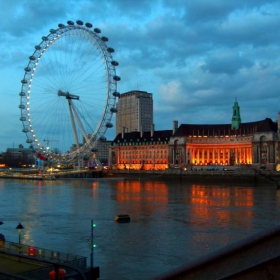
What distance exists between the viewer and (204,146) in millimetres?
109188

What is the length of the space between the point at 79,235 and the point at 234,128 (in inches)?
3560

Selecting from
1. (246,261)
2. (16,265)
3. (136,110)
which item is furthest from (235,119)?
(246,261)

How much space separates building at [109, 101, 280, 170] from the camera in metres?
95.6

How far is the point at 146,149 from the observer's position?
386ft

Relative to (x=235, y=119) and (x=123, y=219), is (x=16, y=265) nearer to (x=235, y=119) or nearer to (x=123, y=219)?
(x=123, y=219)

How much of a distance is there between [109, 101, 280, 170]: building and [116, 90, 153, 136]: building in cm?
5475

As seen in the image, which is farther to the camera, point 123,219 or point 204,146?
point 204,146

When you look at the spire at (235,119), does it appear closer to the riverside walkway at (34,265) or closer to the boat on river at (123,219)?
the boat on river at (123,219)

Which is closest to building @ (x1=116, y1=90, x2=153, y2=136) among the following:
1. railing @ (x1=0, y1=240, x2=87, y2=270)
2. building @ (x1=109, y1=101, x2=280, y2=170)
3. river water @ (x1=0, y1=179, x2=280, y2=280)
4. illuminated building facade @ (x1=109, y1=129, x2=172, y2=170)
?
illuminated building facade @ (x1=109, y1=129, x2=172, y2=170)

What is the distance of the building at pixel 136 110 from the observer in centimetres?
17888

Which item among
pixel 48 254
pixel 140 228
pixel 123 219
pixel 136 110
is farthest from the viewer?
pixel 136 110

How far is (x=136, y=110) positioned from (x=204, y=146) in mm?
72402

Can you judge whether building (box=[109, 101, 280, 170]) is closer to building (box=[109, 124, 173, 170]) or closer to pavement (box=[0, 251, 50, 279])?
building (box=[109, 124, 173, 170])

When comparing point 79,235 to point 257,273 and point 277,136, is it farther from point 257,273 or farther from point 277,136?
point 277,136
